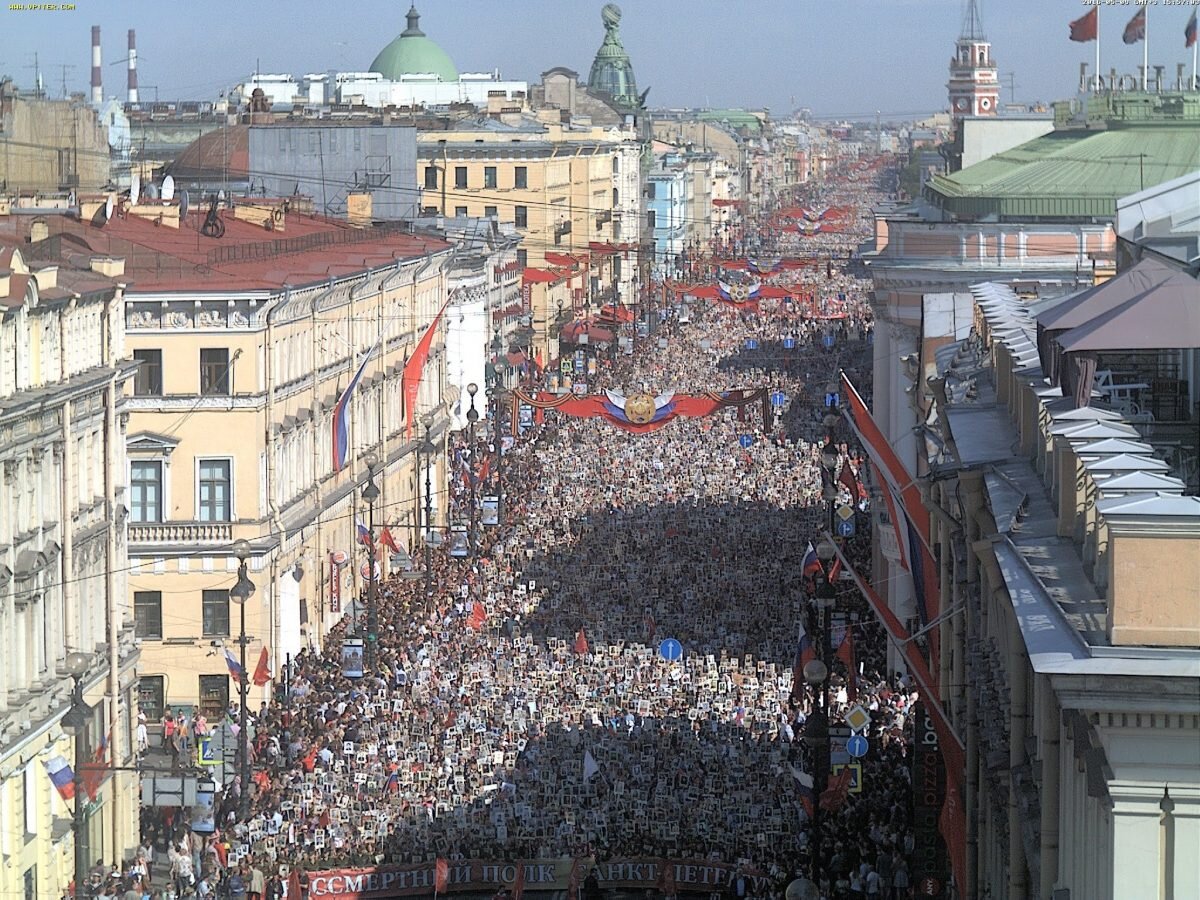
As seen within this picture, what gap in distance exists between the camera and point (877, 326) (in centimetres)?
5572

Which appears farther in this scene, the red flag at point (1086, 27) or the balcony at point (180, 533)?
the red flag at point (1086, 27)

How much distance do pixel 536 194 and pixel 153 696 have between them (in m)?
66.2

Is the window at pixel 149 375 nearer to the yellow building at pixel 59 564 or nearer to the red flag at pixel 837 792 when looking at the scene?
the yellow building at pixel 59 564

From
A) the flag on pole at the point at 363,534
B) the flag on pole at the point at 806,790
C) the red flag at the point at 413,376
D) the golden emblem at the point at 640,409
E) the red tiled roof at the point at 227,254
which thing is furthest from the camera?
the red flag at the point at 413,376

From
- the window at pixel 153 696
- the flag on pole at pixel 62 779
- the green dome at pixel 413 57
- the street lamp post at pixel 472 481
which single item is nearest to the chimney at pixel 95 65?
the green dome at pixel 413 57

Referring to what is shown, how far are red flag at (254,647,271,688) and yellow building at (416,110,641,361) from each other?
176 feet

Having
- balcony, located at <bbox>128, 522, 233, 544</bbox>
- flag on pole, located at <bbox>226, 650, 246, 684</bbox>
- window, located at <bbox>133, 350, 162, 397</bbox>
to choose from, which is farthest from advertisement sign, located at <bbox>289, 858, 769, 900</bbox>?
window, located at <bbox>133, 350, 162, 397</bbox>

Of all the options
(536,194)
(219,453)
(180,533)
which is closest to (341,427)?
(219,453)

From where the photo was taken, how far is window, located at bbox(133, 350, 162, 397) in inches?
1891

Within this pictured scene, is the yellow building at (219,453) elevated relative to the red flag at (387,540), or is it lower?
elevated

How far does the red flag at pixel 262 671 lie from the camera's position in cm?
4512

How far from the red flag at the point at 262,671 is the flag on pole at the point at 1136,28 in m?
19.8

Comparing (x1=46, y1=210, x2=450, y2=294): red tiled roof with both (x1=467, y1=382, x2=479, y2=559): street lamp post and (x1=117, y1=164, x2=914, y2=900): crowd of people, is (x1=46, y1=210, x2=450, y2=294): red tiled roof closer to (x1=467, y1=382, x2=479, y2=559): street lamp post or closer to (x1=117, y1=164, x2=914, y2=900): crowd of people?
(x1=467, y1=382, x2=479, y2=559): street lamp post

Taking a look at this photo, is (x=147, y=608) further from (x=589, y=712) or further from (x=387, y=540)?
(x=589, y=712)
